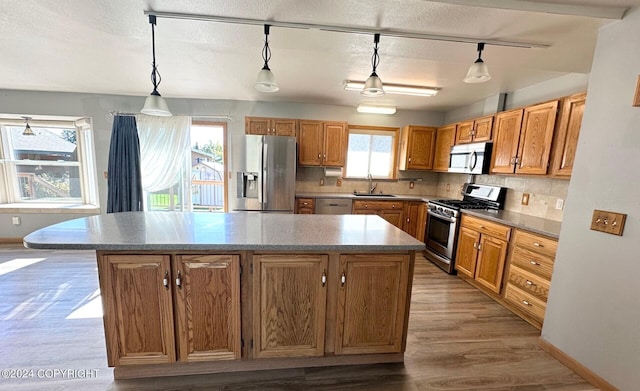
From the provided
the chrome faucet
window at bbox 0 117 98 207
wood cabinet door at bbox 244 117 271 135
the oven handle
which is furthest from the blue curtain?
the oven handle

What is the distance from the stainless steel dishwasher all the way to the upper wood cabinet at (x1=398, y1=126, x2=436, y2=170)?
1259mm

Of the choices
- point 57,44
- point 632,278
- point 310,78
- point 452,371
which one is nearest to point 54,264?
point 57,44

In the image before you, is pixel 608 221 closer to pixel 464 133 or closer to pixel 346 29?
pixel 346 29

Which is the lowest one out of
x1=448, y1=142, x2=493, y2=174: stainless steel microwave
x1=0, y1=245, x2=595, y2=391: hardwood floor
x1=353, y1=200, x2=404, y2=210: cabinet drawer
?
x1=0, y1=245, x2=595, y2=391: hardwood floor

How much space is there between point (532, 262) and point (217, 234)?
2.70 meters

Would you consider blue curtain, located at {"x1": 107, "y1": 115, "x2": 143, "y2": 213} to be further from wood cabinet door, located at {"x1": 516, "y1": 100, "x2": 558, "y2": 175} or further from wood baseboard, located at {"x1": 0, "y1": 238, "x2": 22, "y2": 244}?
wood cabinet door, located at {"x1": 516, "y1": 100, "x2": 558, "y2": 175}

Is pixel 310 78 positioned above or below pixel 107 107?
above

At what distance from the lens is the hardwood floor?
1623 mm

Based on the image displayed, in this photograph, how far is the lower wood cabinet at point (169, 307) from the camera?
1.50m

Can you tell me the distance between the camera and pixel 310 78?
3.01 meters

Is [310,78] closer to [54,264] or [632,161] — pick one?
[632,161]

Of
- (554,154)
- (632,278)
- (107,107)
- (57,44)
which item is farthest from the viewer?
(107,107)

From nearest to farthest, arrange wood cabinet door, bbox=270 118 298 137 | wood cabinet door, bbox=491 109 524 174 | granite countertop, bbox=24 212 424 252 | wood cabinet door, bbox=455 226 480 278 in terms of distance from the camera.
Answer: granite countertop, bbox=24 212 424 252
wood cabinet door, bbox=491 109 524 174
wood cabinet door, bbox=455 226 480 278
wood cabinet door, bbox=270 118 298 137

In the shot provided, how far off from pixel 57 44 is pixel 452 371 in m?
4.09
